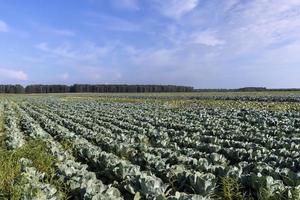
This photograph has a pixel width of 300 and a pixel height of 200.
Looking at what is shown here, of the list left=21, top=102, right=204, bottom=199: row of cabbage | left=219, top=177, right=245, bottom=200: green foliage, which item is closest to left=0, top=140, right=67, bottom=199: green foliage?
left=21, top=102, right=204, bottom=199: row of cabbage

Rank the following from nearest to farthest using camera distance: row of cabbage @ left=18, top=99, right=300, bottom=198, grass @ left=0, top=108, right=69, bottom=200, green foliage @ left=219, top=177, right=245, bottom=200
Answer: green foliage @ left=219, top=177, right=245, bottom=200, grass @ left=0, top=108, right=69, bottom=200, row of cabbage @ left=18, top=99, right=300, bottom=198

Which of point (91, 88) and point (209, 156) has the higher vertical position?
point (209, 156)

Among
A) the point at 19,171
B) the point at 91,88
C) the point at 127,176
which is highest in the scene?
the point at 127,176

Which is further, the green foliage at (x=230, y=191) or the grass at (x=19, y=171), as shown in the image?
the grass at (x=19, y=171)

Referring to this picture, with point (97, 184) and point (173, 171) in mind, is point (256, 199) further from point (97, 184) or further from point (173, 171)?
point (97, 184)

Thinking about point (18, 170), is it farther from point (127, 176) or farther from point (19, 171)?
point (127, 176)

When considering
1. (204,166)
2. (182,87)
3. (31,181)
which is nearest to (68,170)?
(31,181)

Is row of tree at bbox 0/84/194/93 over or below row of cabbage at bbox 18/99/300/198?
below

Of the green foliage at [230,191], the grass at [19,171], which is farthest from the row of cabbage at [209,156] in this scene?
the grass at [19,171]

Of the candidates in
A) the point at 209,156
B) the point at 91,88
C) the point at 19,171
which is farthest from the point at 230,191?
the point at 91,88

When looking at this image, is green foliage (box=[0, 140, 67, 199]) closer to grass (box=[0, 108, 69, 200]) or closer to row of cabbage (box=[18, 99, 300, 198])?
grass (box=[0, 108, 69, 200])

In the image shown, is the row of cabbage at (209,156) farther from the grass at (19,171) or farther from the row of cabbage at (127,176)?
the grass at (19,171)

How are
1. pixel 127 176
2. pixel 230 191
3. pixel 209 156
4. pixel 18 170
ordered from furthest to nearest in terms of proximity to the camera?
pixel 209 156 → pixel 18 170 → pixel 127 176 → pixel 230 191

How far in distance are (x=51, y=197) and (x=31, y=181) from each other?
93 centimetres
